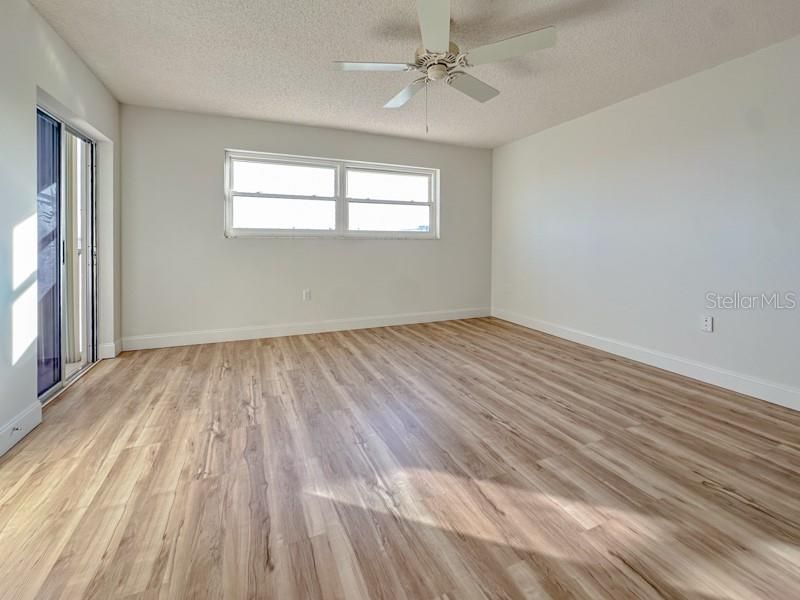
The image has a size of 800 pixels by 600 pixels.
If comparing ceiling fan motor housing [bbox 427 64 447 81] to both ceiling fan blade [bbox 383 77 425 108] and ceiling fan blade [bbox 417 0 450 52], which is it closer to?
ceiling fan blade [bbox 383 77 425 108]

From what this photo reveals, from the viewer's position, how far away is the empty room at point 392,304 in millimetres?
1339

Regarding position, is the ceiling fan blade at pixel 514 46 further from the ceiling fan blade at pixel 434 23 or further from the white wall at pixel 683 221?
the white wall at pixel 683 221

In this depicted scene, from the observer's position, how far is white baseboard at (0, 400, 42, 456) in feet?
6.21

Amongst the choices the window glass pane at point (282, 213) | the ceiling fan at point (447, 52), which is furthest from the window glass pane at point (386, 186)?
the ceiling fan at point (447, 52)

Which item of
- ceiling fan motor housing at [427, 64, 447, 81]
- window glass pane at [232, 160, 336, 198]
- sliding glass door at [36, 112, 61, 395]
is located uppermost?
ceiling fan motor housing at [427, 64, 447, 81]

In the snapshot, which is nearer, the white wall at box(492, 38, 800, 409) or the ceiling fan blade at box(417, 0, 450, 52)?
the ceiling fan blade at box(417, 0, 450, 52)

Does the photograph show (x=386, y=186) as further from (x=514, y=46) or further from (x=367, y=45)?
(x=514, y=46)

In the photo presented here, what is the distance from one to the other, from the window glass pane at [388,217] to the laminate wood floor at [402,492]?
2512 millimetres

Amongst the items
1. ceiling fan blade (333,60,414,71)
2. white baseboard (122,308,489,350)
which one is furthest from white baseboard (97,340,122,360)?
ceiling fan blade (333,60,414,71)

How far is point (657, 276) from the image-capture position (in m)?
3.38

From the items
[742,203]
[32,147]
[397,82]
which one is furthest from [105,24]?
[742,203]

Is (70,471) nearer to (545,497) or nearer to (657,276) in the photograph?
(545,497)

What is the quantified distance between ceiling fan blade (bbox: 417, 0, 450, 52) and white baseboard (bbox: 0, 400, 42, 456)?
9.86ft

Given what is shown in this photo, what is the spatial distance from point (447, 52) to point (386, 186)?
2.73m
